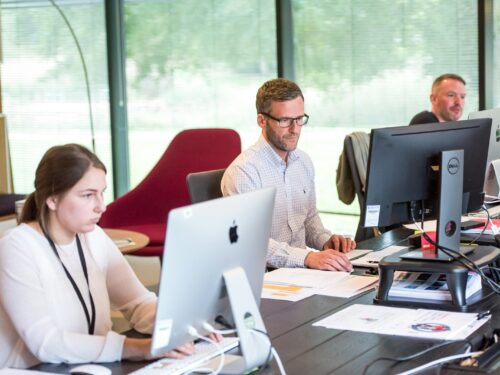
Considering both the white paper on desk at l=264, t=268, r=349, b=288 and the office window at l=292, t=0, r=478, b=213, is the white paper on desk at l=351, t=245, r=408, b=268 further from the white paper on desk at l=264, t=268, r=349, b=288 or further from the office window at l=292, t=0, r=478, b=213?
the office window at l=292, t=0, r=478, b=213

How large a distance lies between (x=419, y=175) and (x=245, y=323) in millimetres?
928

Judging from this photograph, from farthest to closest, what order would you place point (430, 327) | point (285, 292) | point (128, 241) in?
point (128, 241) < point (285, 292) < point (430, 327)

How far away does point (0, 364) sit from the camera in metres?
2.51

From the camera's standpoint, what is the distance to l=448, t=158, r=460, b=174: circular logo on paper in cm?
280

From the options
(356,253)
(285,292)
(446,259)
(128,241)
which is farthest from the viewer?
(128,241)

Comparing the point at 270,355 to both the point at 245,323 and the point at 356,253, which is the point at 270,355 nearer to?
the point at 245,323

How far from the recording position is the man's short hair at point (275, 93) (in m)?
3.69

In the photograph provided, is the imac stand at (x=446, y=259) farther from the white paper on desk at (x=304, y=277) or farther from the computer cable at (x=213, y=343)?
the computer cable at (x=213, y=343)

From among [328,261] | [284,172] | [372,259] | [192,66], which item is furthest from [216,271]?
[192,66]

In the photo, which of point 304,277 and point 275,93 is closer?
point 304,277

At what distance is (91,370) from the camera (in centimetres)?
218

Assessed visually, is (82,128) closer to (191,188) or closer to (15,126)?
(15,126)

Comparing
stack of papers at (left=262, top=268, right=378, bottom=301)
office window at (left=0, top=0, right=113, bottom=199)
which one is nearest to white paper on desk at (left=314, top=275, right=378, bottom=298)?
stack of papers at (left=262, top=268, right=378, bottom=301)

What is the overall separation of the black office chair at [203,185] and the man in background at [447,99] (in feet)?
7.87
